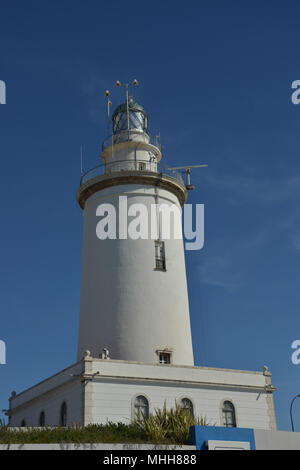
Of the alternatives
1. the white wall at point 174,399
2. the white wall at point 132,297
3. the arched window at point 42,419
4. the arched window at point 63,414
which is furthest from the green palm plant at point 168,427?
the arched window at point 42,419

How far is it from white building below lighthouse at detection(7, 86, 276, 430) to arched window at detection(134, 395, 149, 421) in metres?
0.04

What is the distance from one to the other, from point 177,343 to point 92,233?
6.93 m

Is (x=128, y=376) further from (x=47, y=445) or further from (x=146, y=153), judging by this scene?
(x=146, y=153)

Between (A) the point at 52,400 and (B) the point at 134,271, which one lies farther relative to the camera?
(B) the point at 134,271

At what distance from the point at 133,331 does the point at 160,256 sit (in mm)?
4172

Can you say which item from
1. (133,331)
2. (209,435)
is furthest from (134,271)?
(209,435)

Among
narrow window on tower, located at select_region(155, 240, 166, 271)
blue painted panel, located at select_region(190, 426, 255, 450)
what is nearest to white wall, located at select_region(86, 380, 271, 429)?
blue painted panel, located at select_region(190, 426, 255, 450)

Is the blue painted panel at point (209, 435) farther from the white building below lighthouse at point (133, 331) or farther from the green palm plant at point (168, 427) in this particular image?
the white building below lighthouse at point (133, 331)

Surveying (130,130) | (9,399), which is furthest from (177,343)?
(130,130)

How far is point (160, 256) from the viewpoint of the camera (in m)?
29.7

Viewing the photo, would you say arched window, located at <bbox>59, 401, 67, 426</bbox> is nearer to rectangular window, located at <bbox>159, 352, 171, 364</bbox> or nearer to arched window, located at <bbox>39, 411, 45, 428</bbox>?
arched window, located at <bbox>39, 411, 45, 428</bbox>

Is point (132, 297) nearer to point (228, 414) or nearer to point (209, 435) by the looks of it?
point (228, 414)

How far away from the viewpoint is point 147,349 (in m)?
27.1
